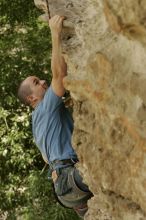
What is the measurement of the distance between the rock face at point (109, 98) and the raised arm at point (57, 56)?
6 centimetres

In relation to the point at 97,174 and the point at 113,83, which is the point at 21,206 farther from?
the point at 113,83

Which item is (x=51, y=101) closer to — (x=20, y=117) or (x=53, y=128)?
(x=53, y=128)

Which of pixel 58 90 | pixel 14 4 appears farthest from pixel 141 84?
pixel 14 4

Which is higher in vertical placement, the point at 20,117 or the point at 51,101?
the point at 51,101

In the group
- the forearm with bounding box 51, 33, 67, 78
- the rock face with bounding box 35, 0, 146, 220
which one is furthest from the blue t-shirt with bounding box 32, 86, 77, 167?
the rock face with bounding box 35, 0, 146, 220

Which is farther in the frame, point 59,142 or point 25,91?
point 25,91

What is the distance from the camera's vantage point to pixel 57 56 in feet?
14.7

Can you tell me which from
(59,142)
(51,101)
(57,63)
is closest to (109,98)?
(57,63)

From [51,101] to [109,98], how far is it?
3.67 feet

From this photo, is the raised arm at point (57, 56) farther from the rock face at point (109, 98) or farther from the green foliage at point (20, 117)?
the green foliage at point (20, 117)

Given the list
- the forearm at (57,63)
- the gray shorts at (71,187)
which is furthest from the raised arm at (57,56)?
the gray shorts at (71,187)

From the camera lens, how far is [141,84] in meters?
3.29

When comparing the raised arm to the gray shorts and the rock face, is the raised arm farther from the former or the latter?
the gray shorts

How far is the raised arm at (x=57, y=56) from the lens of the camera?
14.4 feet
